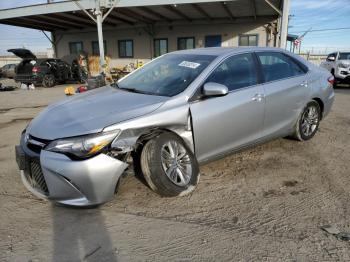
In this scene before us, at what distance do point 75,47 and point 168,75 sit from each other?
21.6 metres

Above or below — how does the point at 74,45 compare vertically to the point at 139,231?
above

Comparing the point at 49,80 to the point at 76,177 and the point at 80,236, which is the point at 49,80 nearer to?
the point at 76,177

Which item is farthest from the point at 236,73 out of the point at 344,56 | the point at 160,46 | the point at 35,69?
the point at 160,46

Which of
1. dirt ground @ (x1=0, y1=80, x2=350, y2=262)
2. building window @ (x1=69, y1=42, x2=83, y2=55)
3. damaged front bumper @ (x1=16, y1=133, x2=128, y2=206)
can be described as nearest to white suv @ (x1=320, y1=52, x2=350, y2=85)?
dirt ground @ (x1=0, y1=80, x2=350, y2=262)

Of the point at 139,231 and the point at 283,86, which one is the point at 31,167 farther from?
the point at 283,86

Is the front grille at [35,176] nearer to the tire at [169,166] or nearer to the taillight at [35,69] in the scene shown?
the tire at [169,166]

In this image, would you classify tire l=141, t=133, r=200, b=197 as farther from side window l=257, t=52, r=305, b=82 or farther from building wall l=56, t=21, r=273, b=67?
building wall l=56, t=21, r=273, b=67

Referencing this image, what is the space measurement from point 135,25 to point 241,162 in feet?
59.1

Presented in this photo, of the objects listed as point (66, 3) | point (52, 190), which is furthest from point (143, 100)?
point (66, 3)

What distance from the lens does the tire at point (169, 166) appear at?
9.89 ft

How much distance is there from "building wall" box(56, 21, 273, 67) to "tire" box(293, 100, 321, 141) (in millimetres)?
13772

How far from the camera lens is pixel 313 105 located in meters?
4.96

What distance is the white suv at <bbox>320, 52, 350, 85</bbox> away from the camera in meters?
13.5

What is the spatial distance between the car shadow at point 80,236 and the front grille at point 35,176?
30 centimetres
